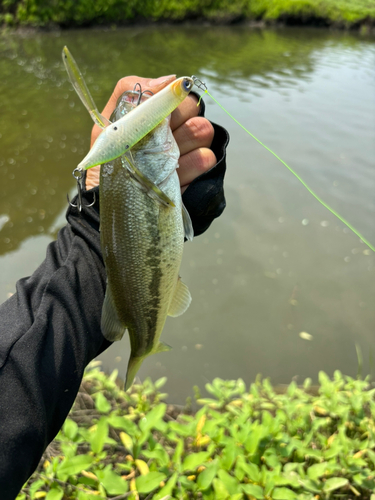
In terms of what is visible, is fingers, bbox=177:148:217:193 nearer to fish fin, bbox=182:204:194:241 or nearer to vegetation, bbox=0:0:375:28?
fish fin, bbox=182:204:194:241

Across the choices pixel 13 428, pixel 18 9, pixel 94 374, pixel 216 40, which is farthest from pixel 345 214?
pixel 18 9

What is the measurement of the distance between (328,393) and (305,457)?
56cm

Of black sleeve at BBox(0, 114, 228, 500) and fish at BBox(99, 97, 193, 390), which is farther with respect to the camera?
fish at BBox(99, 97, 193, 390)

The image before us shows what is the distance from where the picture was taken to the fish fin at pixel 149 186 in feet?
4.21

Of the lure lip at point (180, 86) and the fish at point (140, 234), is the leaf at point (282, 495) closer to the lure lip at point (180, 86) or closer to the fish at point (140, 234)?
the fish at point (140, 234)

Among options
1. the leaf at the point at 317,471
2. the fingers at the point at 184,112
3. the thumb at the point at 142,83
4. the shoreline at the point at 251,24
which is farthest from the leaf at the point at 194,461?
the shoreline at the point at 251,24

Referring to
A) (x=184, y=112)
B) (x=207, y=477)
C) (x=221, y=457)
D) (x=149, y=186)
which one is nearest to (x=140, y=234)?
(x=149, y=186)

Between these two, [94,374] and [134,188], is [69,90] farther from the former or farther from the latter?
[134,188]

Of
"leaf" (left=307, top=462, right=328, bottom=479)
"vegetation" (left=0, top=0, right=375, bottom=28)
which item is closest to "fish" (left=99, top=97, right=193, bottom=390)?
"leaf" (left=307, top=462, right=328, bottom=479)

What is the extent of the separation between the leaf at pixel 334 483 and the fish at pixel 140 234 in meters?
1.54

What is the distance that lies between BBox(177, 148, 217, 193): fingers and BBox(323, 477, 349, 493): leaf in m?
1.98

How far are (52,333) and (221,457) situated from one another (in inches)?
60.7

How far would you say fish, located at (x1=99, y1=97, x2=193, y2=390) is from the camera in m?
1.31

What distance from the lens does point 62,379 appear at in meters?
1.37
